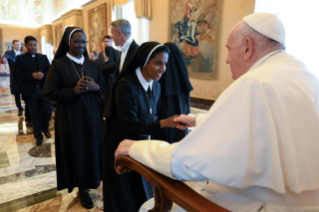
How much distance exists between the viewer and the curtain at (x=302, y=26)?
3.52 metres

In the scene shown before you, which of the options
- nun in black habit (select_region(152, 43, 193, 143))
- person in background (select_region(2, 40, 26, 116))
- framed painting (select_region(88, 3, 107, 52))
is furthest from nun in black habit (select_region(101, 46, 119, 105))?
framed painting (select_region(88, 3, 107, 52))

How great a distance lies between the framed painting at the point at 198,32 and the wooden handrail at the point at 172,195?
4.53m

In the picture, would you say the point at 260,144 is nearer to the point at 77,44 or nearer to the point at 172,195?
the point at 172,195

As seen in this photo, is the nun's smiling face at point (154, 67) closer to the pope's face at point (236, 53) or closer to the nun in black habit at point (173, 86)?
the nun in black habit at point (173, 86)

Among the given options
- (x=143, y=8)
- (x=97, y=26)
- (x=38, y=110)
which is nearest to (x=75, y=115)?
(x=38, y=110)

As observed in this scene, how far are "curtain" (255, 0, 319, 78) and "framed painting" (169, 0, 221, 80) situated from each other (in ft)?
5.12

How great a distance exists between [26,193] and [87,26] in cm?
1005

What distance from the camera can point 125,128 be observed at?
1.93 metres

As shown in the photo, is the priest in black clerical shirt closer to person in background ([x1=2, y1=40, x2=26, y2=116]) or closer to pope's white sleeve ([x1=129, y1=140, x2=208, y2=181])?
person in background ([x1=2, y1=40, x2=26, y2=116])

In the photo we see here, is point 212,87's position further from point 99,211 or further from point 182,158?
point 182,158

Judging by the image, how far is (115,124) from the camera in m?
1.97

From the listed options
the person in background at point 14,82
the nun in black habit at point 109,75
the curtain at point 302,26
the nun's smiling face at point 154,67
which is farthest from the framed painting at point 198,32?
the person in background at point 14,82

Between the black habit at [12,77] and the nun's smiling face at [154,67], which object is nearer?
the nun's smiling face at [154,67]

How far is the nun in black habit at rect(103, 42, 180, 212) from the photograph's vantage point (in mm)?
1820
